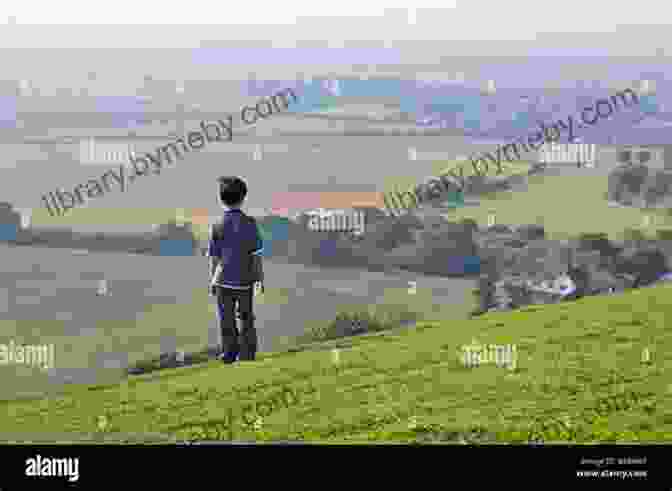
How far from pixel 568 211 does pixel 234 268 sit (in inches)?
45.7

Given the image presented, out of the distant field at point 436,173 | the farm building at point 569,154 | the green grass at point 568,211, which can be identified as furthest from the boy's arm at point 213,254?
the farm building at point 569,154

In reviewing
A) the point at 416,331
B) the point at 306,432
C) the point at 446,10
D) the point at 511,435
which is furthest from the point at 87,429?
the point at 446,10

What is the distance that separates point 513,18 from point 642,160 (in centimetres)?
69

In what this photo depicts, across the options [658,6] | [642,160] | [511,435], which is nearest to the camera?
[511,435]

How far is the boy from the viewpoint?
Answer: 344cm

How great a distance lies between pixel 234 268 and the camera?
3447mm

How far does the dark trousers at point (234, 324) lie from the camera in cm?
348

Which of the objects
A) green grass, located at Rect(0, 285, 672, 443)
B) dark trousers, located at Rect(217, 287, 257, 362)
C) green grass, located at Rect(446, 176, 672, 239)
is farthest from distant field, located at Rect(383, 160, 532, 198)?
dark trousers, located at Rect(217, 287, 257, 362)

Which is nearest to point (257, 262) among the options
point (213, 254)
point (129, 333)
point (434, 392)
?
point (213, 254)

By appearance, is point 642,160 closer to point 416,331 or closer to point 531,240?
point 531,240

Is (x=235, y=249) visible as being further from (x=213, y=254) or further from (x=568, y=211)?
(x=568, y=211)

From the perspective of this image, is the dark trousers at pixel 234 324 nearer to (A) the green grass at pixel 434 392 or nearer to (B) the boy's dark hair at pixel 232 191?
(A) the green grass at pixel 434 392

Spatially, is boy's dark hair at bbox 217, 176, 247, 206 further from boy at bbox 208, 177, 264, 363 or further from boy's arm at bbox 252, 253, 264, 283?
boy's arm at bbox 252, 253, 264, 283

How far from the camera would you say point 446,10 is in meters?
3.74
